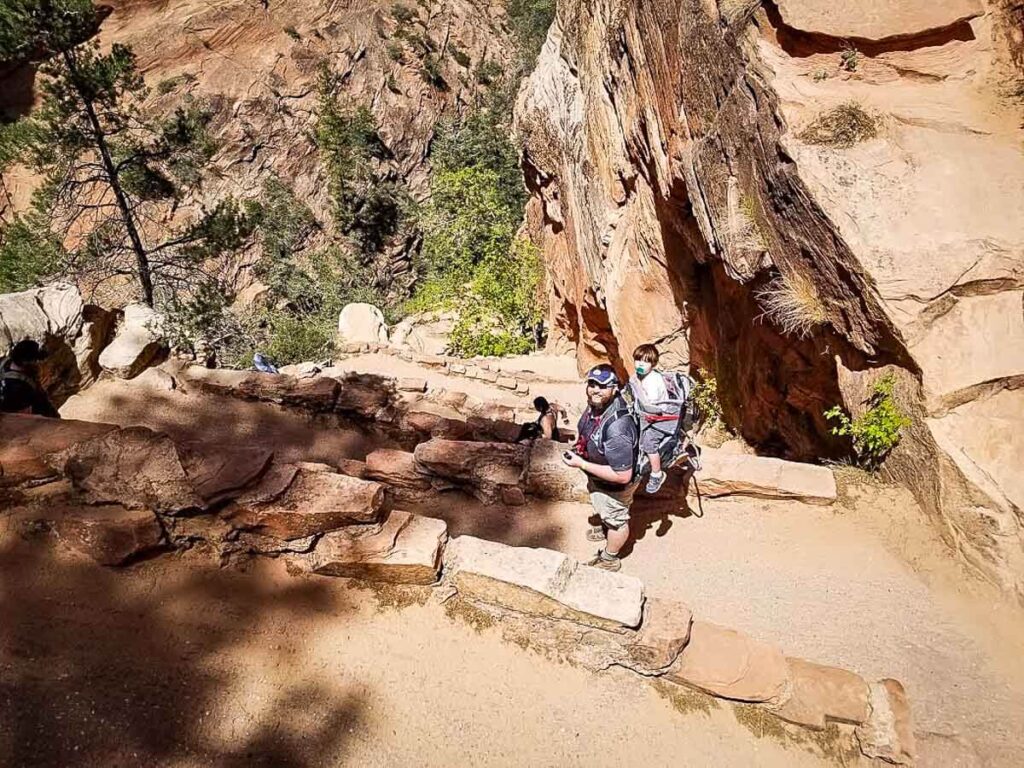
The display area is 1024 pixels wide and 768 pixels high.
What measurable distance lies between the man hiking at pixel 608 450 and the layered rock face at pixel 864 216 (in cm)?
276

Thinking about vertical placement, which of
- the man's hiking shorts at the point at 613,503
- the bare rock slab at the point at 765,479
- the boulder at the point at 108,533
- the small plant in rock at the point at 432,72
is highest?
the small plant in rock at the point at 432,72

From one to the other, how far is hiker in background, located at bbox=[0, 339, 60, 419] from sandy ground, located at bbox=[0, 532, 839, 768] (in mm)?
1946

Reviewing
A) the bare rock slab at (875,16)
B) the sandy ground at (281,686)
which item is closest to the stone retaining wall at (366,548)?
the sandy ground at (281,686)

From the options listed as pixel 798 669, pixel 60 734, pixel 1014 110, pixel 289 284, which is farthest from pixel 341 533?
pixel 289 284

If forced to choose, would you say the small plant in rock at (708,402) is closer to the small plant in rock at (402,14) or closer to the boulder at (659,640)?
the boulder at (659,640)

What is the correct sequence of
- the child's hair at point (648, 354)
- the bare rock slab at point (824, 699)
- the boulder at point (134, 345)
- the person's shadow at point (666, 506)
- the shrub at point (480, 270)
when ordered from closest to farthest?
the bare rock slab at point (824, 699)
the child's hair at point (648, 354)
the person's shadow at point (666, 506)
the boulder at point (134, 345)
the shrub at point (480, 270)

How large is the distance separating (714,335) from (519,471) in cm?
486

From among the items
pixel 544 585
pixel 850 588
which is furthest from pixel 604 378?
pixel 850 588

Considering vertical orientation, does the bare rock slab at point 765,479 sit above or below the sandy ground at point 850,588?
above

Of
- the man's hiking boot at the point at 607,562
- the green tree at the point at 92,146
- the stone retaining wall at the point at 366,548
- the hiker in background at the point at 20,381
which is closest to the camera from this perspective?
the stone retaining wall at the point at 366,548

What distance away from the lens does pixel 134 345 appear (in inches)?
309

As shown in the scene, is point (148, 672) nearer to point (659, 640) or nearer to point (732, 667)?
point (659, 640)

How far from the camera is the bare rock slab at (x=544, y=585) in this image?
11.9 ft

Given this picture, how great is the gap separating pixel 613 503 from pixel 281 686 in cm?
284
